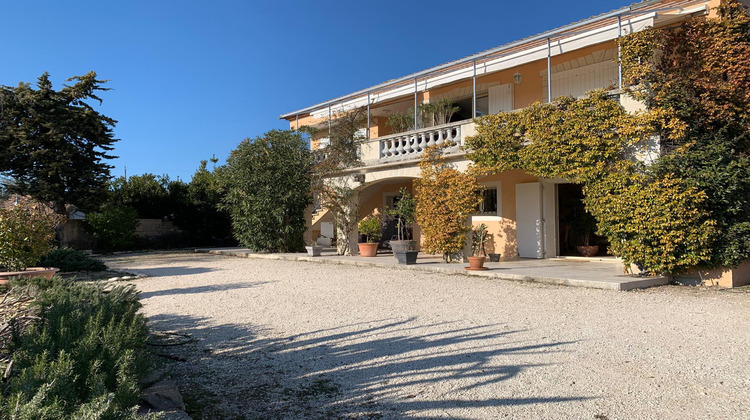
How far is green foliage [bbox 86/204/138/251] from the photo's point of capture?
20641mm

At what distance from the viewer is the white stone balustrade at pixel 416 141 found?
13523 mm

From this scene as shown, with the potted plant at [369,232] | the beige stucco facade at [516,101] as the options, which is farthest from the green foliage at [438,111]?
the potted plant at [369,232]

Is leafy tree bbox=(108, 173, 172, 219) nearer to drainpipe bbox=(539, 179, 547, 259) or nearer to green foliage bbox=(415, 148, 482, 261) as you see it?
green foliage bbox=(415, 148, 482, 261)

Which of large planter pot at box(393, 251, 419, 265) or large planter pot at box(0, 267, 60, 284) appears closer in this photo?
large planter pot at box(0, 267, 60, 284)

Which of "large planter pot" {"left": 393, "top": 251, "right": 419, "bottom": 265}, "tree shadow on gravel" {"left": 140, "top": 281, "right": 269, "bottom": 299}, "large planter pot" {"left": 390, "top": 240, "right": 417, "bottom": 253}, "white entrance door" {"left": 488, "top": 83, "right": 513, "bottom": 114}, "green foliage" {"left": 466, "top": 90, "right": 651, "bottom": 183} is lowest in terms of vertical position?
"tree shadow on gravel" {"left": 140, "top": 281, "right": 269, "bottom": 299}

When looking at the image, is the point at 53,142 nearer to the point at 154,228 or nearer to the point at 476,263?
the point at 154,228

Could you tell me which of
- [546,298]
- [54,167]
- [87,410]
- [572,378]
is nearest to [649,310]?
[546,298]

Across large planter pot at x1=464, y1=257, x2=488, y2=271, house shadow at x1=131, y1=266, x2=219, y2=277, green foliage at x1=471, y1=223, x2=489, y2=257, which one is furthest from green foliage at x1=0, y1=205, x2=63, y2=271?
green foliage at x1=471, y1=223, x2=489, y2=257

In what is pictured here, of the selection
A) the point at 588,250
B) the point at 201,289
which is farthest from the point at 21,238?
the point at 588,250

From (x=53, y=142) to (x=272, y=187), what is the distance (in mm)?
9175

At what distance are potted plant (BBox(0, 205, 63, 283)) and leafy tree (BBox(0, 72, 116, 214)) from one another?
10682 millimetres

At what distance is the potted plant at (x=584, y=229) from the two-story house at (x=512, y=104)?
8.6 inches

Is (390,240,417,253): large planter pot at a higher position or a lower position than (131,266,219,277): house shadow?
higher

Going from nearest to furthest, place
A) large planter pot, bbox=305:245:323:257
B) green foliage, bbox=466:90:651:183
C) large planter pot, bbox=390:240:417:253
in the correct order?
green foliage, bbox=466:90:651:183 → large planter pot, bbox=390:240:417:253 → large planter pot, bbox=305:245:323:257
